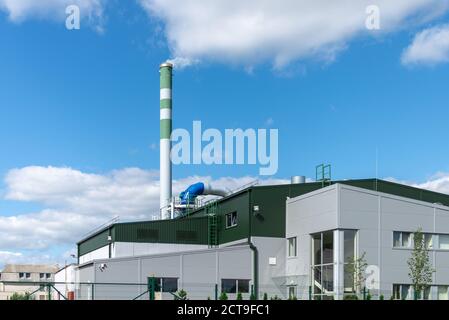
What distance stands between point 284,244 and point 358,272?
7.92 metres

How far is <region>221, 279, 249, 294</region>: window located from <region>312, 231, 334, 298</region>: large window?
5.50 metres

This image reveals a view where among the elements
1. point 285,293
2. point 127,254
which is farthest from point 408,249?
point 127,254

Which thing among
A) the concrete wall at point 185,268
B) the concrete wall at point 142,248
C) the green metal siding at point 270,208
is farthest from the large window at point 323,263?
the concrete wall at point 142,248

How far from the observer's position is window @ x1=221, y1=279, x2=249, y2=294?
42.3m

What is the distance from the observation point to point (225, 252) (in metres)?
42.4

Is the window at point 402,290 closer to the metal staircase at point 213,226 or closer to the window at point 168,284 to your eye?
the window at point 168,284

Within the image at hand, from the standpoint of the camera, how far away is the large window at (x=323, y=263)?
37219 mm

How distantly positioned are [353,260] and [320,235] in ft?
10.3

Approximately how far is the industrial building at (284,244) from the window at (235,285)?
0.06 m

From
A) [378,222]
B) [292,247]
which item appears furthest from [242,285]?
[378,222]

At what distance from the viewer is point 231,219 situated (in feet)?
151
